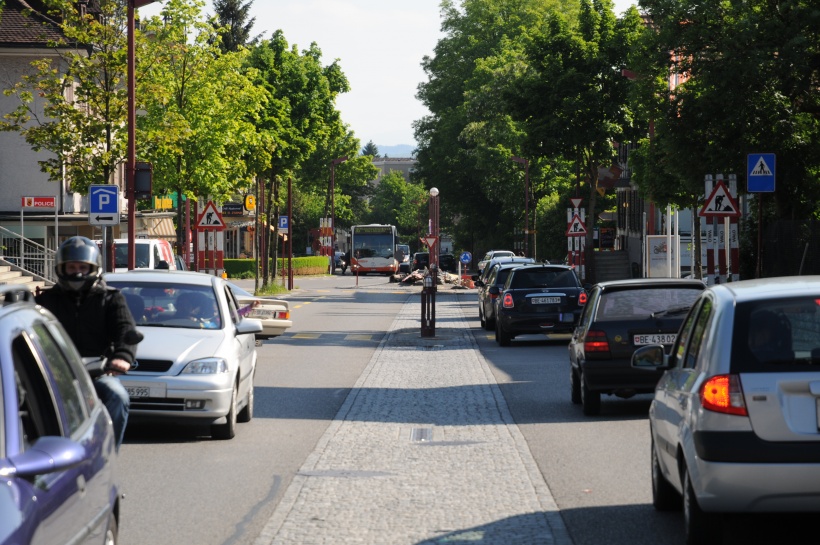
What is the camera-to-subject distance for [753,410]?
719cm

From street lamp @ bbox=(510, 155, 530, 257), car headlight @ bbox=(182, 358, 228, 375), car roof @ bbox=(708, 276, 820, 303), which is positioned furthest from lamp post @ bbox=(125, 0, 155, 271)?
street lamp @ bbox=(510, 155, 530, 257)

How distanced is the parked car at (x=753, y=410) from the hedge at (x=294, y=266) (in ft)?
197

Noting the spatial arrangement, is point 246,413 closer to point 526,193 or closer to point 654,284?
point 654,284

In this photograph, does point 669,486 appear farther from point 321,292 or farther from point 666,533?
point 321,292

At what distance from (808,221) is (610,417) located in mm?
17007

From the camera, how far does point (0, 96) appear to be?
169ft

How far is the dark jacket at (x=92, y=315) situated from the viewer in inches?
358

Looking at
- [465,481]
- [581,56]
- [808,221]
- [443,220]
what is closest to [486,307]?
[808,221]

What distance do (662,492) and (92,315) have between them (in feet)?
12.2

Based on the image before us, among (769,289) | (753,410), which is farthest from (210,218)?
(753,410)

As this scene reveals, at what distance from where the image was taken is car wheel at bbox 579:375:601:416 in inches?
602

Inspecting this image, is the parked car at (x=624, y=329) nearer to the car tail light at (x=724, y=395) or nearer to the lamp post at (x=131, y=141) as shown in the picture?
the car tail light at (x=724, y=395)

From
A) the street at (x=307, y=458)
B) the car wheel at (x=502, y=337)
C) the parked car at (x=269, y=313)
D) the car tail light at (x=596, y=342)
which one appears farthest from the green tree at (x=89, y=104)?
the car tail light at (x=596, y=342)

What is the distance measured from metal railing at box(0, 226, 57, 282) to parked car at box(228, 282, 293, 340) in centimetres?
1510
